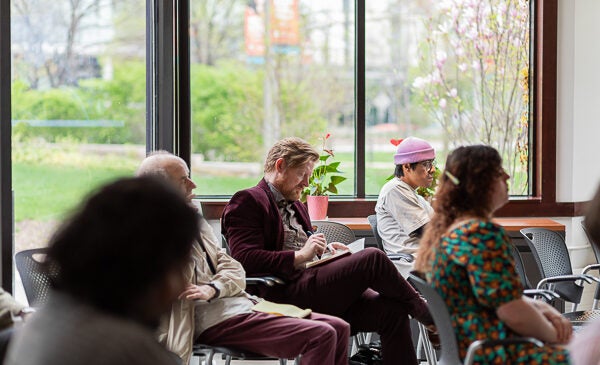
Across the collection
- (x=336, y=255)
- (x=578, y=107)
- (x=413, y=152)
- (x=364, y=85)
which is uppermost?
(x=364, y=85)

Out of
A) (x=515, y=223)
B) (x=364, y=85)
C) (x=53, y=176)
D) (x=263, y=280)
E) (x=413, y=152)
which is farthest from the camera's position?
(x=364, y=85)

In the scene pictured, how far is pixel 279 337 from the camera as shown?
3.50 m

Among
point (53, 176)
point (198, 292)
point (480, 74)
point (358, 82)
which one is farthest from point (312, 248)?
point (480, 74)

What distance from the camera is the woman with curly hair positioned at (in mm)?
2635

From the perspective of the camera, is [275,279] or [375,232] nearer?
[275,279]

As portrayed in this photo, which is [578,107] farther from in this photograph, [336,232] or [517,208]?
[336,232]

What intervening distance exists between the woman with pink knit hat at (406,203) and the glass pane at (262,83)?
1.36 metres

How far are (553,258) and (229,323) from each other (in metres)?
1.89

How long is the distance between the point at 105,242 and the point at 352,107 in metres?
4.78

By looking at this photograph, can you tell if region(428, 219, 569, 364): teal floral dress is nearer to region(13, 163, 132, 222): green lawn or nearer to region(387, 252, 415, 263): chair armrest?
region(13, 163, 132, 222): green lawn

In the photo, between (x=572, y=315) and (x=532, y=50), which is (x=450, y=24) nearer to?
(x=532, y=50)

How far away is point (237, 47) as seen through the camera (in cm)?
594

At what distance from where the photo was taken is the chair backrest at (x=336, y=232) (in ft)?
15.3

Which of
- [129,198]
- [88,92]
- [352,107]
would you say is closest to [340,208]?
[352,107]
